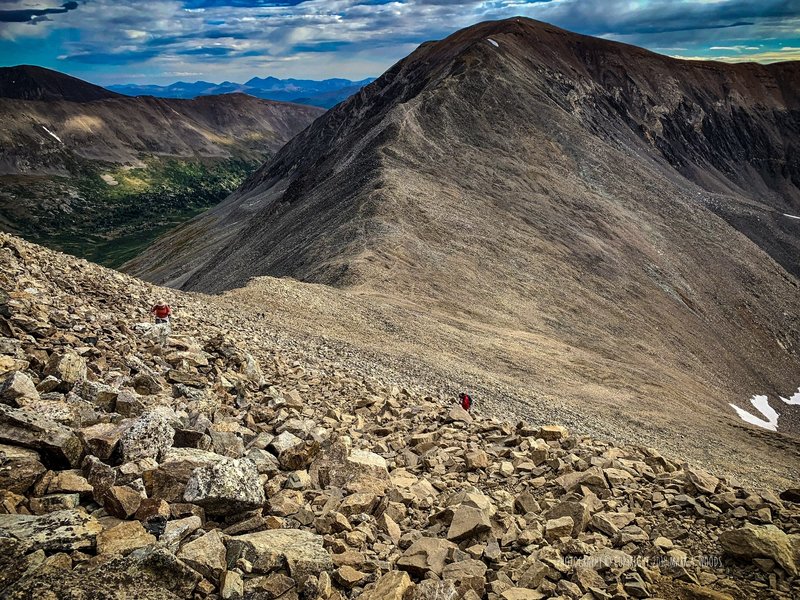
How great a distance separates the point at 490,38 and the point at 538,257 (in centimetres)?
6678

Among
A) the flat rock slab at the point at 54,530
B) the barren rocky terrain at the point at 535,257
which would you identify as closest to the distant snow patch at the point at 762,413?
the barren rocky terrain at the point at 535,257

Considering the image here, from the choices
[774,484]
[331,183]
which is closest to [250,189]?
[331,183]

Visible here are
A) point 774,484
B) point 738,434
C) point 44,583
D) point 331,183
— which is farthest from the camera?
point 331,183

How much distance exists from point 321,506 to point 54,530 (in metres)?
3.62

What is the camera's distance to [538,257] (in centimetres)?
5197

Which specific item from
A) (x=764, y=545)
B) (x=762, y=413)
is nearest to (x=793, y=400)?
(x=762, y=413)

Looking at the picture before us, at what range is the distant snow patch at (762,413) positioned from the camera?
40625 mm

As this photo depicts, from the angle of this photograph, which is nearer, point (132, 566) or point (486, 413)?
point (132, 566)

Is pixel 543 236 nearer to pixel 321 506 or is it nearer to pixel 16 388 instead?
pixel 321 506

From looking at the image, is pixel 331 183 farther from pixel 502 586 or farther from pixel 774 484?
pixel 502 586

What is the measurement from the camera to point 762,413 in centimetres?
4447

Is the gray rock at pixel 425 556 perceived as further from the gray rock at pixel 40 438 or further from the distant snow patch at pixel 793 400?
the distant snow patch at pixel 793 400

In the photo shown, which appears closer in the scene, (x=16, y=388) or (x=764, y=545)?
(x=764, y=545)

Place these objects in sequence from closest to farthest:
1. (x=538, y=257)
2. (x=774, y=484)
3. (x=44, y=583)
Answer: (x=44, y=583) < (x=774, y=484) < (x=538, y=257)
